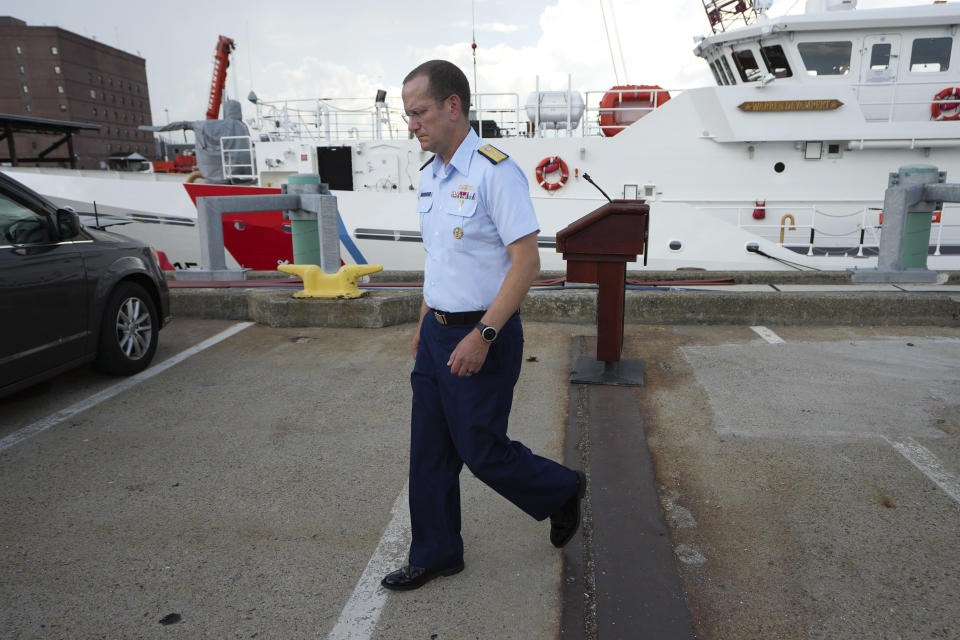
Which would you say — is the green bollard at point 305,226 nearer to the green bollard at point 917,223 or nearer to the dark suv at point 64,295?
the dark suv at point 64,295

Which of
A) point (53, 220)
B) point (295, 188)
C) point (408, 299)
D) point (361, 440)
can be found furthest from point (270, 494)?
point (295, 188)

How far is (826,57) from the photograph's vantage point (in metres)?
10.7

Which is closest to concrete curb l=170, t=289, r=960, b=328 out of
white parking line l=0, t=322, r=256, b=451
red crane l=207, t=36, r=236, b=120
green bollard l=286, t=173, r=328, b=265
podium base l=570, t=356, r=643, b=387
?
white parking line l=0, t=322, r=256, b=451

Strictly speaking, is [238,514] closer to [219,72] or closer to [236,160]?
[236,160]

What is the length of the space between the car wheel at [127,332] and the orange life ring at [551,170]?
743 cm

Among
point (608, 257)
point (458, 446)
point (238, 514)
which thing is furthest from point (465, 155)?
point (608, 257)

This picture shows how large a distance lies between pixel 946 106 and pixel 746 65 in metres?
3.13

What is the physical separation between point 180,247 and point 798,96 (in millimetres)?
11267

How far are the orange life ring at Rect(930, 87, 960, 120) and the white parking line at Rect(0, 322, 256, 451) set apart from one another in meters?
11.0

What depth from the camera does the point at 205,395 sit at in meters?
4.15

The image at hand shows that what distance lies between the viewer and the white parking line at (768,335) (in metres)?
5.00

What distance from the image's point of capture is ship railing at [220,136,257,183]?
13.6 metres

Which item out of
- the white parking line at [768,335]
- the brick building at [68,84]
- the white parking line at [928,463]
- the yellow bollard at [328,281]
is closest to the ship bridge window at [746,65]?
the white parking line at [768,335]

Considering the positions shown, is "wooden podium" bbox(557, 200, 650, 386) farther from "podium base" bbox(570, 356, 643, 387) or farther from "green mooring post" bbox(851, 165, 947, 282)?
"green mooring post" bbox(851, 165, 947, 282)
